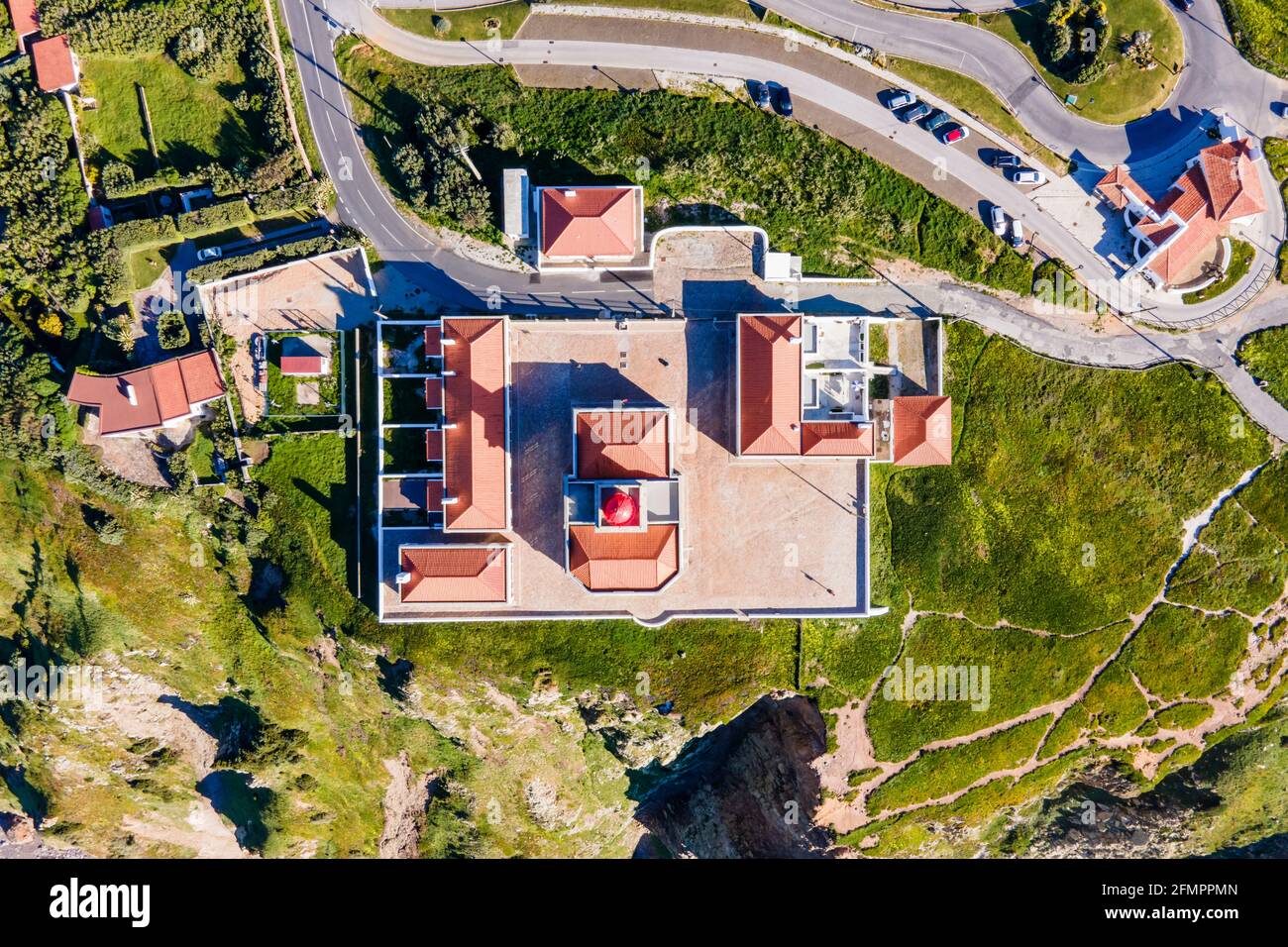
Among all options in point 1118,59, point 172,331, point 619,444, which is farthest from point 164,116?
point 1118,59

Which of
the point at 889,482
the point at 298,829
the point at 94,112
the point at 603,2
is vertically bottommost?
the point at 298,829

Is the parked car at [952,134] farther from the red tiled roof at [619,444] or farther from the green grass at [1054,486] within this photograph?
the red tiled roof at [619,444]

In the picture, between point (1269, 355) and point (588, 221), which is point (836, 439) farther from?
point (1269, 355)

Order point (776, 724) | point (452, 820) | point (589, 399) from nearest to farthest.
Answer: point (589, 399) → point (776, 724) → point (452, 820)

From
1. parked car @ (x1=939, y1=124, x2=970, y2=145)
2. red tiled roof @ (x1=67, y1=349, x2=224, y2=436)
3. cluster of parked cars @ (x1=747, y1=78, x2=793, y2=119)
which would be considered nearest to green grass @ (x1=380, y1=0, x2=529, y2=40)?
cluster of parked cars @ (x1=747, y1=78, x2=793, y2=119)

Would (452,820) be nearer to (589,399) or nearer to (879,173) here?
(589,399)

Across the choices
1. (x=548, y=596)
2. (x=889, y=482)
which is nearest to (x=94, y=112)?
(x=548, y=596)

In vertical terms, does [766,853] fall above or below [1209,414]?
below
